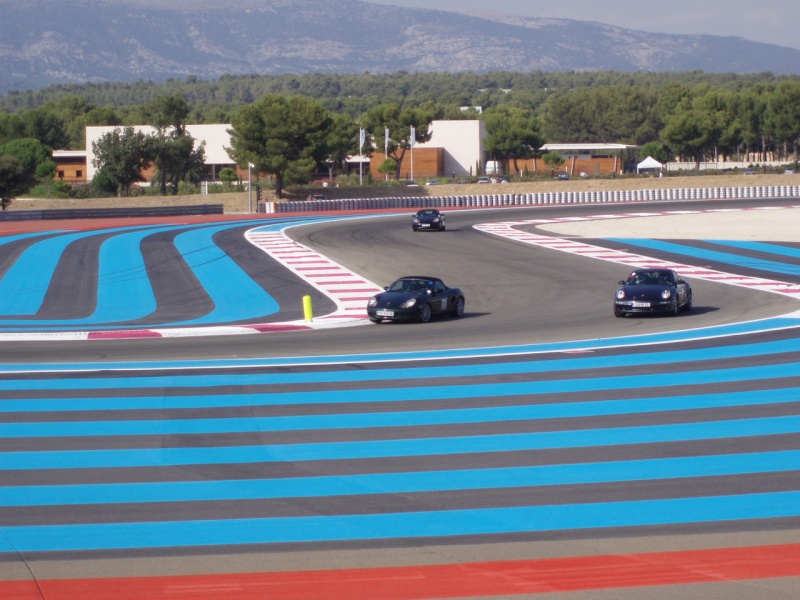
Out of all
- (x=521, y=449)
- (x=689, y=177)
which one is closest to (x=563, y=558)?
(x=521, y=449)

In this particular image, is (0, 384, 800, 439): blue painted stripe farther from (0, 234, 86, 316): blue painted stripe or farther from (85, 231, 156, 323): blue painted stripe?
(0, 234, 86, 316): blue painted stripe

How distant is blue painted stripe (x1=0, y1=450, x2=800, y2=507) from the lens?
35.1ft

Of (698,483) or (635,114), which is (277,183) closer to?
(698,483)

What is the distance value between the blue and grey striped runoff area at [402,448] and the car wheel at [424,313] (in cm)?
492

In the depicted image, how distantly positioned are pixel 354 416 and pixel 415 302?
1059 cm

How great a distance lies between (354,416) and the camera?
14.4m

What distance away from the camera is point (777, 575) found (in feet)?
26.9

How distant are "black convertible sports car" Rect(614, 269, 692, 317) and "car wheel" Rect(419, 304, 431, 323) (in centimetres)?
455

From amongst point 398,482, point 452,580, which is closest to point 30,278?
point 398,482

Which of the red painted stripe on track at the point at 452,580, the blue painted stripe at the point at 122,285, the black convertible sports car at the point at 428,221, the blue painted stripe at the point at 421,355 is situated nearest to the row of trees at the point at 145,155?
the blue painted stripe at the point at 122,285

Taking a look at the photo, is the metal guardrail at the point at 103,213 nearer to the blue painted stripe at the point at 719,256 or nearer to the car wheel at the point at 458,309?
the blue painted stripe at the point at 719,256

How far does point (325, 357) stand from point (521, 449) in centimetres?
765

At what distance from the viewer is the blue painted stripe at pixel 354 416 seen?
13680mm

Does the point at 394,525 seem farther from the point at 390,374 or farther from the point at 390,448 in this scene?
the point at 390,374
